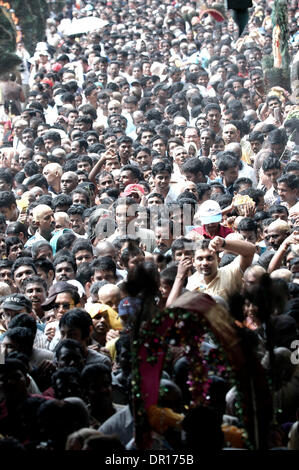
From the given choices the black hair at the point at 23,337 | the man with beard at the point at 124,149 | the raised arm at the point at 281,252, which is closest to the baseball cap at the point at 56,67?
the man with beard at the point at 124,149

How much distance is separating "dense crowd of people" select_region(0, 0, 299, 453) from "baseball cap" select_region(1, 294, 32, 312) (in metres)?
0.01

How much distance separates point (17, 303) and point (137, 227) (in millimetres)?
2057

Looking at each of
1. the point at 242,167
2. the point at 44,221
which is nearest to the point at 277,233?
the point at 44,221

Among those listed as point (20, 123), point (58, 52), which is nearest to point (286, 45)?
point (20, 123)

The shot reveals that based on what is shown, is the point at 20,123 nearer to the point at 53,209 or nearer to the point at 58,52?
the point at 53,209

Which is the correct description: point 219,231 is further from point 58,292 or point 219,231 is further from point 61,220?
point 61,220

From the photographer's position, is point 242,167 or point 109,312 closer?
point 109,312

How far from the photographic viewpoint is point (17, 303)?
7.02m

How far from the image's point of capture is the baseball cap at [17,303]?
23.0 ft

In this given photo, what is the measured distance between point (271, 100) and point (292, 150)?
201 cm

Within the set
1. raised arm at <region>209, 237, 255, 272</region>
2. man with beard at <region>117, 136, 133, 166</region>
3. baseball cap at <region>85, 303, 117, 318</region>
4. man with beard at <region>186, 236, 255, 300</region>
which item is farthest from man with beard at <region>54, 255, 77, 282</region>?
man with beard at <region>117, 136, 133, 166</region>

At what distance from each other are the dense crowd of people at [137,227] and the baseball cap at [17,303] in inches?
0.5

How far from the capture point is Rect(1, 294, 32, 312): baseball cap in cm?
700

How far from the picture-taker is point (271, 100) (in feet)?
42.3
